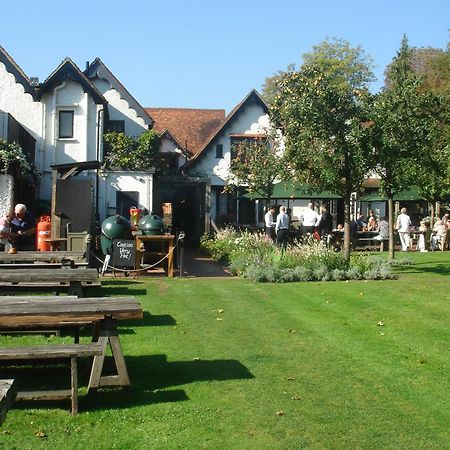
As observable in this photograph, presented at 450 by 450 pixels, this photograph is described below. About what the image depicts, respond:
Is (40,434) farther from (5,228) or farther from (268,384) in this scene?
(5,228)

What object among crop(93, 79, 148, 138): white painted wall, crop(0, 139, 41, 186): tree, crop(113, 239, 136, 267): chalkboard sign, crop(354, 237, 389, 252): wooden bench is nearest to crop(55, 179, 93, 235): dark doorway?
crop(0, 139, 41, 186): tree

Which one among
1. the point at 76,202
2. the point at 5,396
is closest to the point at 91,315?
the point at 5,396

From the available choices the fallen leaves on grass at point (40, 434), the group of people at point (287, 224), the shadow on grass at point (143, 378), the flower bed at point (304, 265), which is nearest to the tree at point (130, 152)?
the group of people at point (287, 224)

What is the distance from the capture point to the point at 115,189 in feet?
95.0

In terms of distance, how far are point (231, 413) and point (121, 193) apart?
23197mm

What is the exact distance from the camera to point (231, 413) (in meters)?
6.50

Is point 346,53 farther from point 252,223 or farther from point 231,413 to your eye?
point 231,413

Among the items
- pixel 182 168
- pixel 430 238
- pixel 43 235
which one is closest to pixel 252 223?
pixel 182 168

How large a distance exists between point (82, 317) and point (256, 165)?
26784 mm

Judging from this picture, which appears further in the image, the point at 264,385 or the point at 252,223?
the point at 252,223

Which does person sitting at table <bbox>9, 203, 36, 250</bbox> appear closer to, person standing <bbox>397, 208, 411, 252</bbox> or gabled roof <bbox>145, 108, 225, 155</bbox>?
person standing <bbox>397, 208, 411, 252</bbox>

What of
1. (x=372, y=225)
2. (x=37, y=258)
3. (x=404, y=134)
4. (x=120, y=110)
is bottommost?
(x=37, y=258)

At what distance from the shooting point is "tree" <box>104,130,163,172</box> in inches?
1155

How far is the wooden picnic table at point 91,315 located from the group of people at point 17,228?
7804mm
